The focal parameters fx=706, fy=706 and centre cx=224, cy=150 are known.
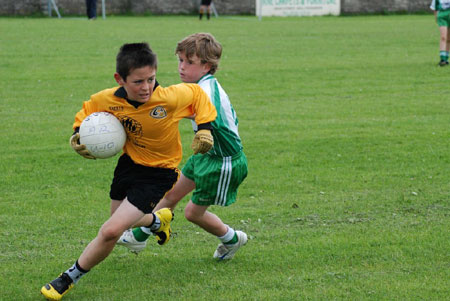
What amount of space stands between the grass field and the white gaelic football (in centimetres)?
95

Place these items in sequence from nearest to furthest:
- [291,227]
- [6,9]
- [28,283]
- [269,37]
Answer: [28,283], [291,227], [269,37], [6,9]

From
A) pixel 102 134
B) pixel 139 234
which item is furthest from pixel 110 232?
pixel 139 234

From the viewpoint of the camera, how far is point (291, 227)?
603 centimetres

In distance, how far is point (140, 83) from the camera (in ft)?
15.0

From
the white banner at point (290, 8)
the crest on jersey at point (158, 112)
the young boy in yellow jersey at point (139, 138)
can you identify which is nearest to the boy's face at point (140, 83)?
the young boy in yellow jersey at point (139, 138)

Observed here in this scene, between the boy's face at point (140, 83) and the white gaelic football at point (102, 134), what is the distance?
0.23 meters

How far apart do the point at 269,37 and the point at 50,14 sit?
14.7m

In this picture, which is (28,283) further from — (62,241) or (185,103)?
(185,103)

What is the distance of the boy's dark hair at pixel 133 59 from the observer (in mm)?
4555

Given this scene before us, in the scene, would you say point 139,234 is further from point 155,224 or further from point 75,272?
point 75,272

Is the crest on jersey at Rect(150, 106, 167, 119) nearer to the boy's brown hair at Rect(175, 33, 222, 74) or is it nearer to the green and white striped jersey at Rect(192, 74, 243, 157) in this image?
the green and white striped jersey at Rect(192, 74, 243, 157)

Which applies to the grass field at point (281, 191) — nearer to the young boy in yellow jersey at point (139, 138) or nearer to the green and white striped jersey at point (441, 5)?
the young boy in yellow jersey at point (139, 138)

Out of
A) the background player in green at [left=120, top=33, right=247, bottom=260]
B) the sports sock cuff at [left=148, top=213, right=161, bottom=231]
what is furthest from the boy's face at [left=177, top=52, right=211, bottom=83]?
the sports sock cuff at [left=148, top=213, right=161, bottom=231]

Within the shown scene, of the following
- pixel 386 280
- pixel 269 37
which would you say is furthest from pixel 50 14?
pixel 386 280
